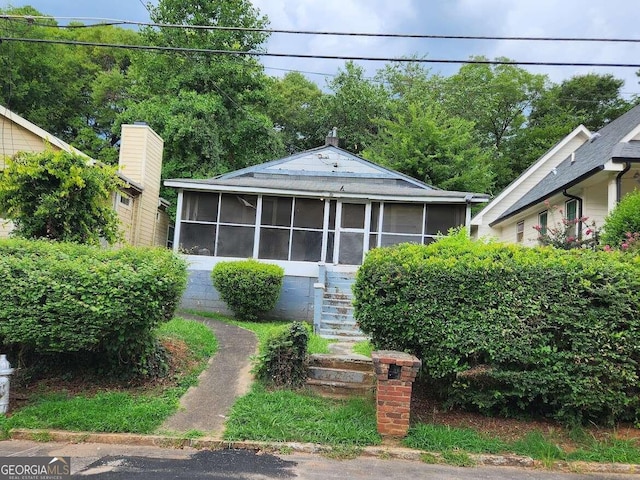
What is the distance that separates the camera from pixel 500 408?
16.4 ft

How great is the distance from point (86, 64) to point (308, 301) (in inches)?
980

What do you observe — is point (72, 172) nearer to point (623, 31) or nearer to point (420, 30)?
point (420, 30)

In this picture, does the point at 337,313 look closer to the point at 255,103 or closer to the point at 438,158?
the point at 438,158

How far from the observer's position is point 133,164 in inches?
566

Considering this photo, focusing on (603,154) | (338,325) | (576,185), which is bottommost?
(338,325)

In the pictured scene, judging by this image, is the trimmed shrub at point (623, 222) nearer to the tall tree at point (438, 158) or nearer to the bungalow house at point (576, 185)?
the bungalow house at point (576, 185)

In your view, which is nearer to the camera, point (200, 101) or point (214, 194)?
point (214, 194)

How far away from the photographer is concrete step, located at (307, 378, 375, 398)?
5613 mm

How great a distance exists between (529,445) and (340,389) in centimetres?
229

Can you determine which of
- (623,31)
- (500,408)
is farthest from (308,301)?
(623,31)

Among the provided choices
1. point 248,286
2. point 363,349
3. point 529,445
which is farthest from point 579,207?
point 248,286

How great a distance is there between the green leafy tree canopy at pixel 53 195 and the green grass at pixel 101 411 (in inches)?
100

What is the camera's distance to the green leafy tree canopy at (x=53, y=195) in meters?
6.29

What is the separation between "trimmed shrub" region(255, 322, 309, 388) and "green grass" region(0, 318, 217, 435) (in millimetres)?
1013
